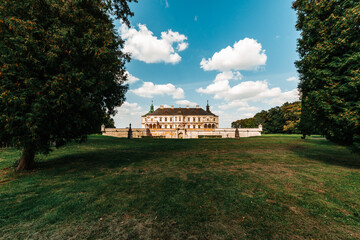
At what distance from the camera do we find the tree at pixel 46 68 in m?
5.01

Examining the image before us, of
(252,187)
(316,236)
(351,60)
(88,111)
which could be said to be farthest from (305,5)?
(88,111)

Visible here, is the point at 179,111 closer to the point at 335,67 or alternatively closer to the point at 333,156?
the point at 333,156

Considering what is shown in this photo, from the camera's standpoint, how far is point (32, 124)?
5203 millimetres

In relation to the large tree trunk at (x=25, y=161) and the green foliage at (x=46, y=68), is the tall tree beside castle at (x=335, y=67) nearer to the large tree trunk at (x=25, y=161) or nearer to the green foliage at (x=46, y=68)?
the green foliage at (x=46, y=68)

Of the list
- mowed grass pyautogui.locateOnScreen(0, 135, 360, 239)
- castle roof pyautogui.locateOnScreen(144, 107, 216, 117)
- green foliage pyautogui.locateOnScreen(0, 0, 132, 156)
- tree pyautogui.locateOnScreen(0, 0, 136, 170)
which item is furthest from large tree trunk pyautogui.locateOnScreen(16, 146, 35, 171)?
castle roof pyautogui.locateOnScreen(144, 107, 216, 117)

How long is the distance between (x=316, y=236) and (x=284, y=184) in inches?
105

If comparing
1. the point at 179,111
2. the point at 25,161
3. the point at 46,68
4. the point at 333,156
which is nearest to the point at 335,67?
the point at 333,156

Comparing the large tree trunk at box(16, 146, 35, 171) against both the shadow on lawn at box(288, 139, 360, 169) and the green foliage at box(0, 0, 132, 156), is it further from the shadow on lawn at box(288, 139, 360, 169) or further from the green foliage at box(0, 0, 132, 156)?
the shadow on lawn at box(288, 139, 360, 169)

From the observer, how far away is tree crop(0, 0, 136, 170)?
16.4ft

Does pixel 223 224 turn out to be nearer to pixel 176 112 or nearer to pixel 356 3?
pixel 356 3

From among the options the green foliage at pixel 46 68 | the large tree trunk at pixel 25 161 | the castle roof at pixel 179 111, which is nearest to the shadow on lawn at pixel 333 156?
the green foliage at pixel 46 68

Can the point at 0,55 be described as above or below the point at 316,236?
above

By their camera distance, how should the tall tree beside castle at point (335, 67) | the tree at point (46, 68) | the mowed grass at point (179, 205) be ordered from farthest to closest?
1. the tall tree beside castle at point (335, 67)
2. the tree at point (46, 68)
3. the mowed grass at point (179, 205)

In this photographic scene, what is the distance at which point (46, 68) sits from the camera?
18.6 ft
